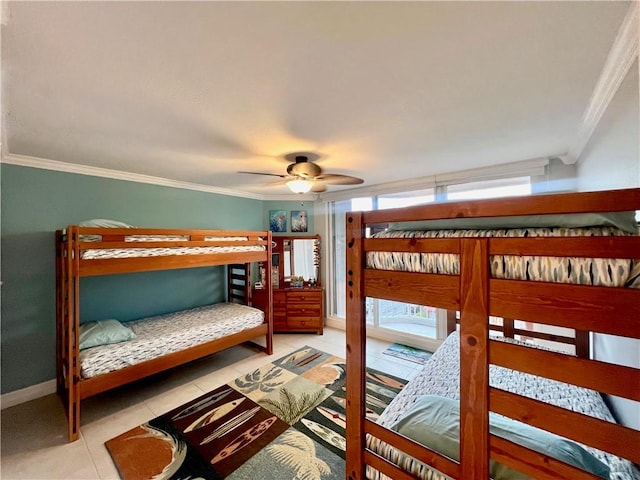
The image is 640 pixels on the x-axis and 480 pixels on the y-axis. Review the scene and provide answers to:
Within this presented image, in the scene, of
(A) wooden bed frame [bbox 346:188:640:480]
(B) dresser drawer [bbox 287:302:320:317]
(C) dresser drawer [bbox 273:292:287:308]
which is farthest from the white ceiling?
(B) dresser drawer [bbox 287:302:320:317]

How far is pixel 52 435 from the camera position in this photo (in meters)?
1.98

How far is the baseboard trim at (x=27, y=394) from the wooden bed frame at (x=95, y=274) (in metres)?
0.14

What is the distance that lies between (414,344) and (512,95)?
326 centimetres

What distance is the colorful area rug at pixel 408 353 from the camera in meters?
3.25

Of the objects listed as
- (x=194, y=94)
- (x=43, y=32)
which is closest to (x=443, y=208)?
(x=194, y=94)

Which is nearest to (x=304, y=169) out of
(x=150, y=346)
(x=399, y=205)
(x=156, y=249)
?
(x=399, y=205)

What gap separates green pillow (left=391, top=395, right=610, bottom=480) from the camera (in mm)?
919

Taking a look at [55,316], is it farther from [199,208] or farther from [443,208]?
[443,208]

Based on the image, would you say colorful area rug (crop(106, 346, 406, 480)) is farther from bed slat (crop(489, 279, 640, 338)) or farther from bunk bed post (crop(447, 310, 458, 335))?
bed slat (crop(489, 279, 640, 338))

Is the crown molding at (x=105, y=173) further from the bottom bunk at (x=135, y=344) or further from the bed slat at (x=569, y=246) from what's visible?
the bed slat at (x=569, y=246)

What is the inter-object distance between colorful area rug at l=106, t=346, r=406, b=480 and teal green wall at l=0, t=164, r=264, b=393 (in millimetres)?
1478

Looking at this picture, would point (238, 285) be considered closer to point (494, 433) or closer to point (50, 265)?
point (50, 265)

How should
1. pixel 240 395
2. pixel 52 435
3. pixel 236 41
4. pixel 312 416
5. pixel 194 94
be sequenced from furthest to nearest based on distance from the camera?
pixel 240 395, pixel 312 416, pixel 52 435, pixel 194 94, pixel 236 41

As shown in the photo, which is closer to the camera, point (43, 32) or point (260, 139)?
point (43, 32)
